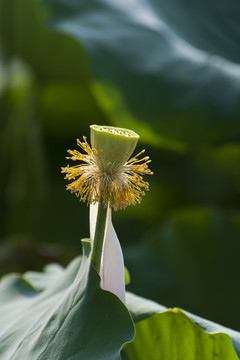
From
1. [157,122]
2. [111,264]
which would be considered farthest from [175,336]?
[157,122]

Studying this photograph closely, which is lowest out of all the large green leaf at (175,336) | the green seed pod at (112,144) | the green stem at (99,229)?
the large green leaf at (175,336)

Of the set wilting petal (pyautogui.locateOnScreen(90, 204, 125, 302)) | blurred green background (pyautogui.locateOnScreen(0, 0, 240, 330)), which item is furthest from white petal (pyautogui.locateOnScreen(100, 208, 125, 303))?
blurred green background (pyautogui.locateOnScreen(0, 0, 240, 330))

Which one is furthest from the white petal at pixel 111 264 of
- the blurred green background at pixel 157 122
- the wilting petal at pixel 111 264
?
the blurred green background at pixel 157 122

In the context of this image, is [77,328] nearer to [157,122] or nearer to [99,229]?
[99,229]

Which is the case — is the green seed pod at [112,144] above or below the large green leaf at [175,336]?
above

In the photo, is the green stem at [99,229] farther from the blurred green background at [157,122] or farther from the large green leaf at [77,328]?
the blurred green background at [157,122]

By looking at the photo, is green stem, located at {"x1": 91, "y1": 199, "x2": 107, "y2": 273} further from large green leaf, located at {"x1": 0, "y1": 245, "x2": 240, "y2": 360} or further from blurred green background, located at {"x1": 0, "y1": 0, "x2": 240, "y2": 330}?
blurred green background, located at {"x1": 0, "y1": 0, "x2": 240, "y2": 330}
